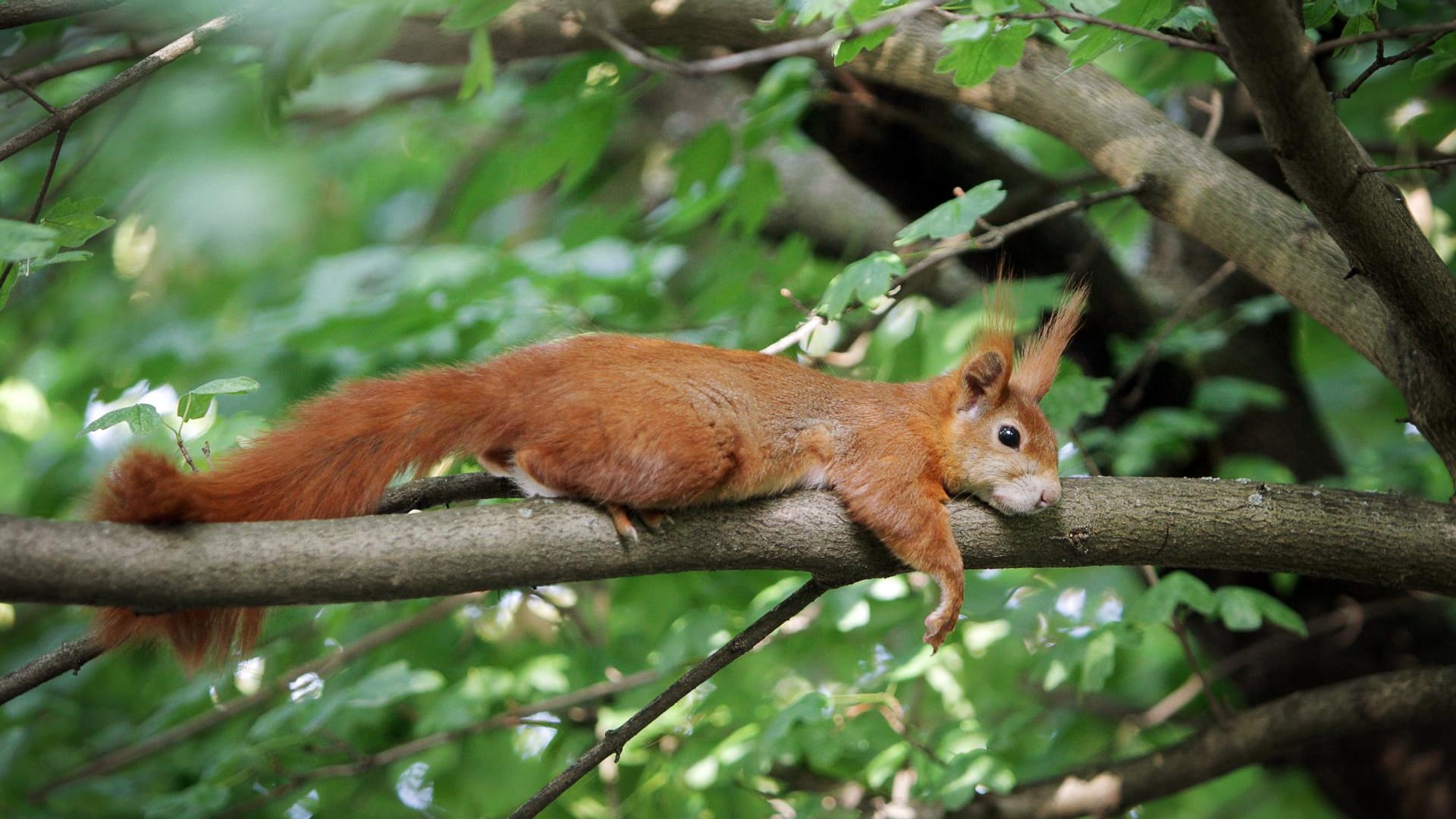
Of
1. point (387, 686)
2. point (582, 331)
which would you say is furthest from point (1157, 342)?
point (387, 686)

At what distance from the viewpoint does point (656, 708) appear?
7.51 feet

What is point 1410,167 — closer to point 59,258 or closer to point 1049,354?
point 1049,354

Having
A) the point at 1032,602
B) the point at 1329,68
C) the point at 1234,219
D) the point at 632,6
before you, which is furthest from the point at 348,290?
the point at 1329,68

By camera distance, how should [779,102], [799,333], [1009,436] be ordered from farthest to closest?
[779,102] → [1009,436] → [799,333]

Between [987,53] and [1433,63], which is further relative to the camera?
[1433,63]

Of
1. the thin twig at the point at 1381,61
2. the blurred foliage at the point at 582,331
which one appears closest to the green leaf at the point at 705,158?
the blurred foliage at the point at 582,331

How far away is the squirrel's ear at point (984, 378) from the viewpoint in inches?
119

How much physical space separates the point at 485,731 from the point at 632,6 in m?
2.27

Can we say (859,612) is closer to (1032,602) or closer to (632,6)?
(1032,602)

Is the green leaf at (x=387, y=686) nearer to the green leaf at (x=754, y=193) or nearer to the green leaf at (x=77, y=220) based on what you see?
the green leaf at (x=77, y=220)

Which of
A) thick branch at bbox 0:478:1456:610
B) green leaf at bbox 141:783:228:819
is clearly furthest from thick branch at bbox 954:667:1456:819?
green leaf at bbox 141:783:228:819

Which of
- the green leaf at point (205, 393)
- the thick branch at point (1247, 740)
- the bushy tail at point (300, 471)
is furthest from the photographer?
the thick branch at point (1247, 740)

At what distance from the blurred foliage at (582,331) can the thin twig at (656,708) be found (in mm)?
638

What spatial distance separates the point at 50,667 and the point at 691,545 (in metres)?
1.21
